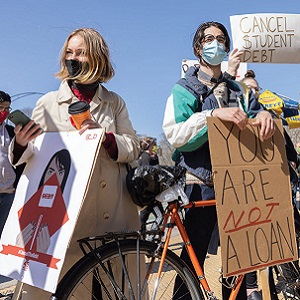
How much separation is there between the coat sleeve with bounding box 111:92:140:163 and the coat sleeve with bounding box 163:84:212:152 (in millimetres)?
177

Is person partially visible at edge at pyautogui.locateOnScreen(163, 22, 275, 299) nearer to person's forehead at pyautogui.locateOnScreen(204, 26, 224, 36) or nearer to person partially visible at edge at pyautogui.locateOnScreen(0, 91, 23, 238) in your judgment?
person's forehead at pyautogui.locateOnScreen(204, 26, 224, 36)

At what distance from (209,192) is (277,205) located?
1.17 ft

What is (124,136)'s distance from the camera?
213cm

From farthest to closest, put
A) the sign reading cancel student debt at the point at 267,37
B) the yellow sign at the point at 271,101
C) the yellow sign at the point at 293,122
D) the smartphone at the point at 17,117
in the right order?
the yellow sign at the point at 293,122 → the yellow sign at the point at 271,101 → the sign reading cancel student debt at the point at 267,37 → the smartphone at the point at 17,117

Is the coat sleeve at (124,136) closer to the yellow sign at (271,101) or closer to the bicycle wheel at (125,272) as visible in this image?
the bicycle wheel at (125,272)

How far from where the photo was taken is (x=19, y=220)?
1932 mm

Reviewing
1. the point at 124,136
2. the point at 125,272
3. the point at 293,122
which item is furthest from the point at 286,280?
the point at 293,122

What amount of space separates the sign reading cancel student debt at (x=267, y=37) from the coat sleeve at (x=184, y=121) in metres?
0.94

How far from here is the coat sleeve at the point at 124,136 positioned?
2.06 meters

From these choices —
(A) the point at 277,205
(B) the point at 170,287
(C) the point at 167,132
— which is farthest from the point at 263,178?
(B) the point at 170,287

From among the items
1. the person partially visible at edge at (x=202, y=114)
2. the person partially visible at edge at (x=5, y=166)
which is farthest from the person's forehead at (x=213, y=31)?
the person partially visible at edge at (x=5, y=166)

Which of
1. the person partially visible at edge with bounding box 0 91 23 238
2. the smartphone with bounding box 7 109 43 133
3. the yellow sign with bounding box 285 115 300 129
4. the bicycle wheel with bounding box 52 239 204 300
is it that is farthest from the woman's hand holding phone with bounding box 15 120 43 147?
the yellow sign with bounding box 285 115 300 129

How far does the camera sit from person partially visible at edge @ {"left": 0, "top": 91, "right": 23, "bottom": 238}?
3176 mm

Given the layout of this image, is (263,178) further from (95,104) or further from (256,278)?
(256,278)
